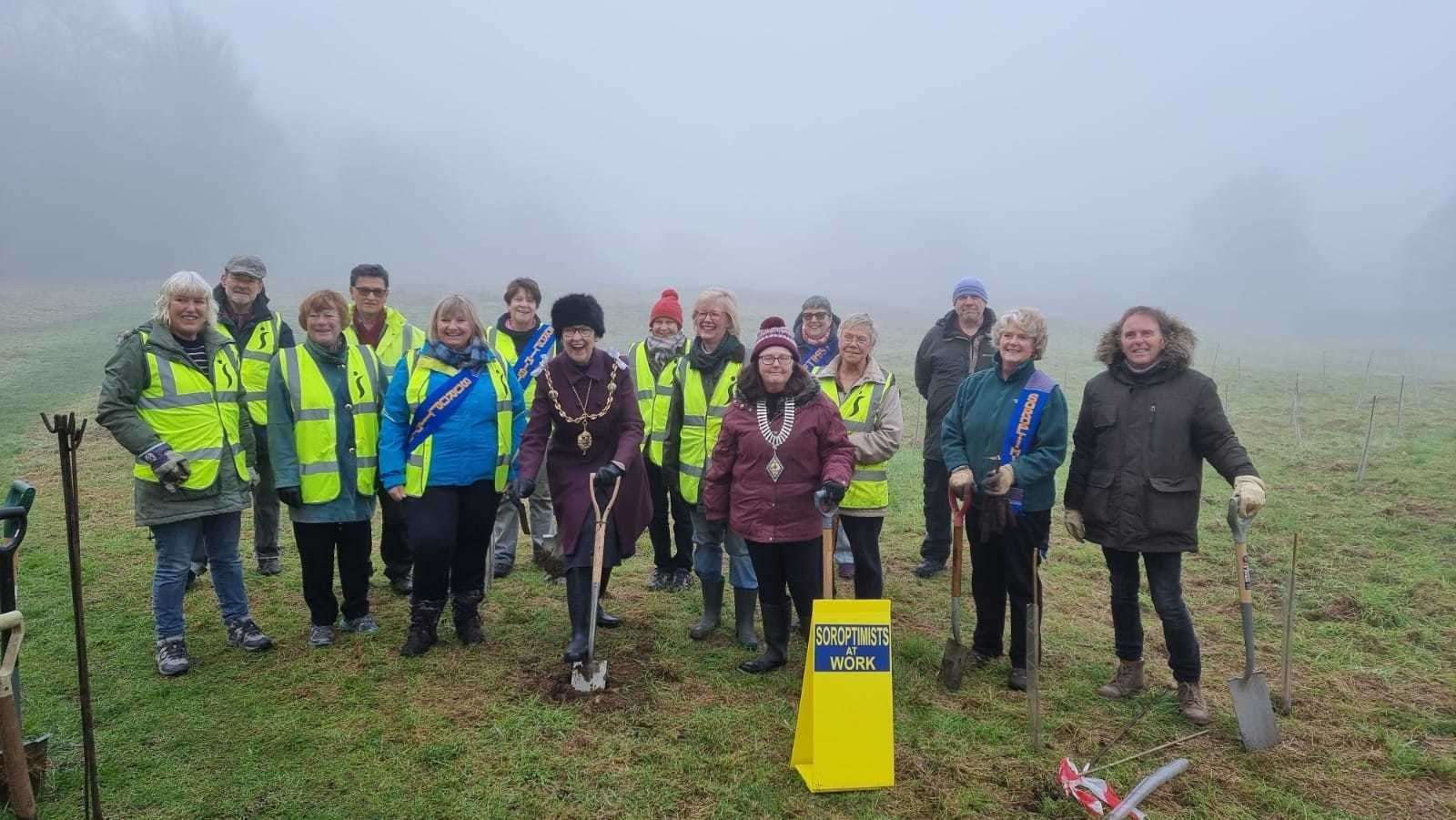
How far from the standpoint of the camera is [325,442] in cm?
497

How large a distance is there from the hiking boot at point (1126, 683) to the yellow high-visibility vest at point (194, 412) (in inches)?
210

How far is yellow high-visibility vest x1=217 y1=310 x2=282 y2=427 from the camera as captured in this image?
5.47 meters

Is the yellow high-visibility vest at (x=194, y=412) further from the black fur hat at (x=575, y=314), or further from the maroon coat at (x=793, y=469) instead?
the maroon coat at (x=793, y=469)

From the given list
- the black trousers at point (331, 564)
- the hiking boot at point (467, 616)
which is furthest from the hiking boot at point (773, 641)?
the black trousers at point (331, 564)

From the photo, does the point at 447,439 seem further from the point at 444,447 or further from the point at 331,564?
the point at 331,564

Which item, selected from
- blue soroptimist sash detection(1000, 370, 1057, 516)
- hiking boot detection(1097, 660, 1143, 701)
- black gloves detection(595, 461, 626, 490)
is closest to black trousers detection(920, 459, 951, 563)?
blue soroptimist sash detection(1000, 370, 1057, 516)

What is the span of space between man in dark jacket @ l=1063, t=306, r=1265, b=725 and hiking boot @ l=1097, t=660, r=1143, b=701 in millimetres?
233

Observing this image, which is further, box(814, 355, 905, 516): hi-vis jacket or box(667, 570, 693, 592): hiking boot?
box(667, 570, 693, 592): hiking boot

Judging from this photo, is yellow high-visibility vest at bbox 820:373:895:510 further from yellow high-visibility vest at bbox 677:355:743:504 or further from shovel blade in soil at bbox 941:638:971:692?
shovel blade in soil at bbox 941:638:971:692

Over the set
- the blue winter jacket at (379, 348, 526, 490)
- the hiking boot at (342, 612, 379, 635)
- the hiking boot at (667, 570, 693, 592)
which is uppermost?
the blue winter jacket at (379, 348, 526, 490)

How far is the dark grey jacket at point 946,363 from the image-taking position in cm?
664

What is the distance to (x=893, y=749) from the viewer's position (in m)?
3.94

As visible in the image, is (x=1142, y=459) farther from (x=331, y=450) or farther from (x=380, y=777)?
(x=331, y=450)

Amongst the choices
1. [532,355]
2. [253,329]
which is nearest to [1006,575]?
[532,355]
